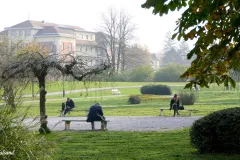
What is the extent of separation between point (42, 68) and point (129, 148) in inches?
268

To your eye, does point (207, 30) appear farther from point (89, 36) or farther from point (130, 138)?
point (89, 36)

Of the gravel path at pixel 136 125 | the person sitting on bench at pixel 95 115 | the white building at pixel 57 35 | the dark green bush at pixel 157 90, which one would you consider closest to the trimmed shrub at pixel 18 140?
the gravel path at pixel 136 125

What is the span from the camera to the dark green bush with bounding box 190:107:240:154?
11.2 metres

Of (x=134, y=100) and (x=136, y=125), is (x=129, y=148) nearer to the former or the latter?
(x=136, y=125)

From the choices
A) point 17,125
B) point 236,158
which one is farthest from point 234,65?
point 236,158

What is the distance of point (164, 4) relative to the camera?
589 cm

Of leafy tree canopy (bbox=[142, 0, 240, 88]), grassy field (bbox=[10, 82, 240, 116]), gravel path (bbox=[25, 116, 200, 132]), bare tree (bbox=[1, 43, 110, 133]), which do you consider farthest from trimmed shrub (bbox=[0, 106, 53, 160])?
grassy field (bbox=[10, 82, 240, 116])

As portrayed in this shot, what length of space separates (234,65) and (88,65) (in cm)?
1374

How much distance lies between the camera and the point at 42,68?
63.6 feet

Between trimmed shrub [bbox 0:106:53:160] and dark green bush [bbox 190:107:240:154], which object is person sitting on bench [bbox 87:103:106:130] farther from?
trimmed shrub [bbox 0:106:53:160]

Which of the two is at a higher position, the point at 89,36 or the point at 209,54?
the point at 89,36

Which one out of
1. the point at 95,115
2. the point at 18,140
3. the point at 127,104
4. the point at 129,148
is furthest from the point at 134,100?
the point at 18,140

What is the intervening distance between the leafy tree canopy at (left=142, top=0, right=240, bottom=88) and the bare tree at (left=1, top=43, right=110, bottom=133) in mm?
12513

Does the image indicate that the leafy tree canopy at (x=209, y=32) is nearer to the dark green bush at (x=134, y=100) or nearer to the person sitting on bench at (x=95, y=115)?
the person sitting on bench at (x=95, y=115)
